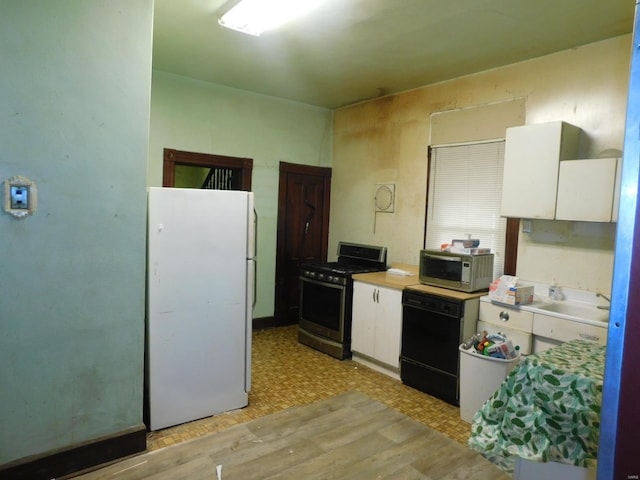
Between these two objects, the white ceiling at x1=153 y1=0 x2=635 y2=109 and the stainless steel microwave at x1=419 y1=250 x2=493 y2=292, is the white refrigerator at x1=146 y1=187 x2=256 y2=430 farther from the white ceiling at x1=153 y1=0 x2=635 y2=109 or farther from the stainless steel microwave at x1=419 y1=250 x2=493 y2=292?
the stainless steel microwave at x1=419 y1=250 x2=493 y2=292

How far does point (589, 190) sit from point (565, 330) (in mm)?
970

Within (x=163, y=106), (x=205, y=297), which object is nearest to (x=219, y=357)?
(x=205, y=297)

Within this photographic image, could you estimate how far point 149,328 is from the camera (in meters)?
2.64

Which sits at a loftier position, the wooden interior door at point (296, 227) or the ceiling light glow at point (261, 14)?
the ceiling light glow at point (261, 14)

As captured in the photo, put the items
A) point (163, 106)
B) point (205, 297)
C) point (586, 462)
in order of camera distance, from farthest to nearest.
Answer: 1. point (163, 106)
2. point (205, 297)
3. point (586, 462)

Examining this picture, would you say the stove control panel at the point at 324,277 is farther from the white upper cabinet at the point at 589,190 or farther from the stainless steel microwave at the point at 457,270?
the white upper cabinet at the point at 589,190

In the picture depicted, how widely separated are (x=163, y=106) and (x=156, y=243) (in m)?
2.19

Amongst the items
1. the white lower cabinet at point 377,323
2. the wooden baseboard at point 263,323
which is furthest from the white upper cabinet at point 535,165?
the wooden baseboard at point 263,323

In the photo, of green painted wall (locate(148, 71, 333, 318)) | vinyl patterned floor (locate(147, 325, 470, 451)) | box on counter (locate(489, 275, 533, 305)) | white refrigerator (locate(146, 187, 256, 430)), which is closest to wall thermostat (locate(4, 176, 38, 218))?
white refrigerator (locate(146, 187, 256, 430))

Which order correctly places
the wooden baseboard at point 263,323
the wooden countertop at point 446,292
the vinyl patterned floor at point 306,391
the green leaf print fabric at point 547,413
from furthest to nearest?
the wooden baseboard at point 263,323, the wooden countertop at point 446,292, the vinyl patterned floor at point 306,391, the green leaf print fabric at point 547,413

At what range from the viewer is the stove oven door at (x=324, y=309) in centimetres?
409

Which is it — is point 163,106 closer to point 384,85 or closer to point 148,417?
point 384,85

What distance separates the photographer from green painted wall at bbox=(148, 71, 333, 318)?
4.23m

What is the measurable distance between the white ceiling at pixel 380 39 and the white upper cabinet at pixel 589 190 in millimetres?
962
